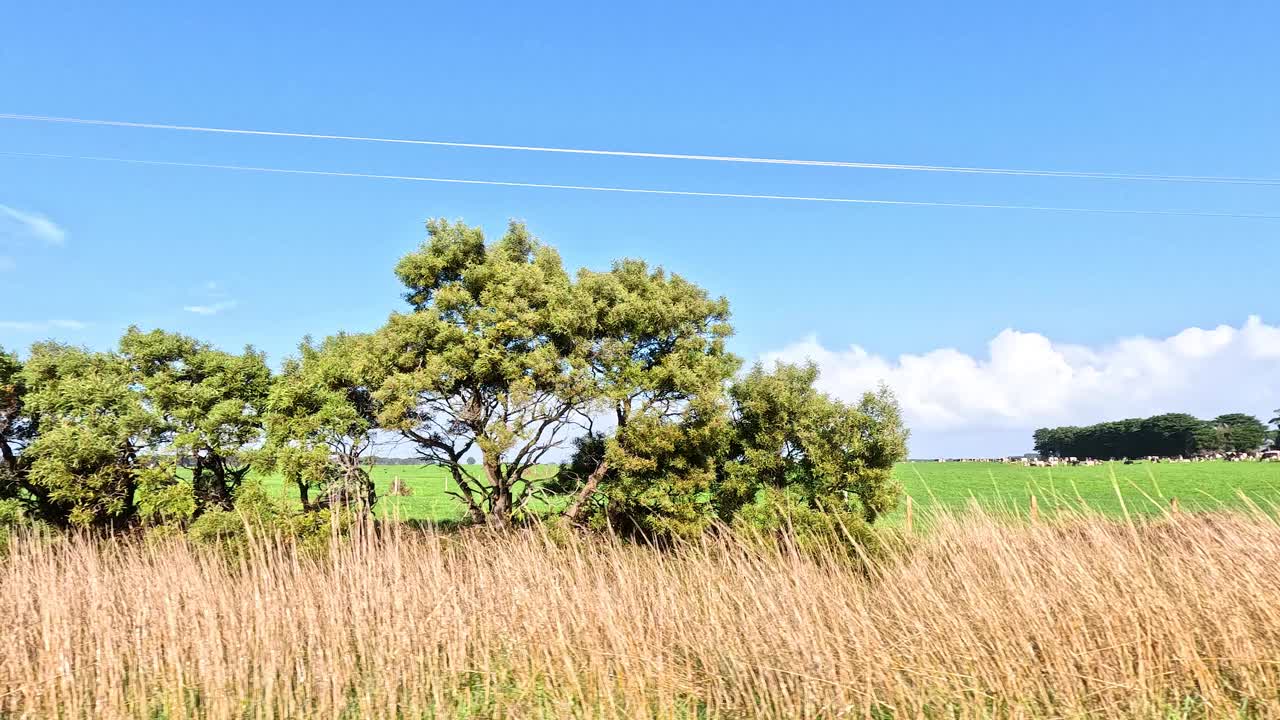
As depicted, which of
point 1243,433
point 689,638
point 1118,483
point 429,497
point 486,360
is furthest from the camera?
point 1243,433

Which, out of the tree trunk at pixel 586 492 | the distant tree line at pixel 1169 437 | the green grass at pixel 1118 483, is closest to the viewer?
the tree trunk at pixel 586 492

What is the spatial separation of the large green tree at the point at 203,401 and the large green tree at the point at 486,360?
3781 mm

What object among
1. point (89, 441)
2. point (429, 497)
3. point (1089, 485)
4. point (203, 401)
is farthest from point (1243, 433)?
point (89, 441)

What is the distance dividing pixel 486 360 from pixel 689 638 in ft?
42.1

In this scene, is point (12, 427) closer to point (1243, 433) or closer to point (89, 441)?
point (89, 441)

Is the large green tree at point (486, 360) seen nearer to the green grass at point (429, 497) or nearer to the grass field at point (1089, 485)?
the green grass at point (429, 497)

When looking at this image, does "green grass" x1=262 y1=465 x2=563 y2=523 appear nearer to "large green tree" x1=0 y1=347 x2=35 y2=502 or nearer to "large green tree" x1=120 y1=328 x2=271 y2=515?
"large green tree" x1=120 y1=328 x2=271 y2=515

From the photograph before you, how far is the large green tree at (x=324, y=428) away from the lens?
61.9 ft

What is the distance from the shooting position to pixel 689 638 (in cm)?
697

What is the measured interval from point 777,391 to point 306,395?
12.7 m

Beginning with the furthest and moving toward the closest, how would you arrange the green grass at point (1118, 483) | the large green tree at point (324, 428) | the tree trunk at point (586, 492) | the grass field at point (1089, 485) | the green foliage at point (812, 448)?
the green grass at point (1118, 483) → the grass field at point (1089, 485) → the green foliage at point (812, 448) → the tree trunk at point (586, 492) → the large green tree at point (324, 428)

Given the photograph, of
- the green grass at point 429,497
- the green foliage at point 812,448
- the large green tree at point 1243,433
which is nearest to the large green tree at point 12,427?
the green grass at point 429,497

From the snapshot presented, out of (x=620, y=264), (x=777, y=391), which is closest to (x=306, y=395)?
(x=620, y=264)

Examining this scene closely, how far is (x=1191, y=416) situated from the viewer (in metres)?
106
